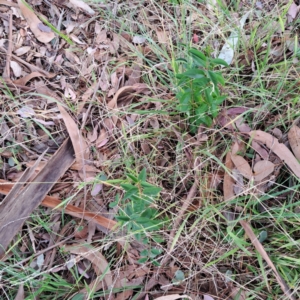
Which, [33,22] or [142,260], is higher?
[33,22]

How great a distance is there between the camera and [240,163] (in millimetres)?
1315

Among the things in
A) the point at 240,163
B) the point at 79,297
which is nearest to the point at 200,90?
the point at 240,163

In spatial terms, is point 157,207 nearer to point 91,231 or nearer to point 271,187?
point 91,231

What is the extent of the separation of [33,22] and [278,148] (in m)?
1.15

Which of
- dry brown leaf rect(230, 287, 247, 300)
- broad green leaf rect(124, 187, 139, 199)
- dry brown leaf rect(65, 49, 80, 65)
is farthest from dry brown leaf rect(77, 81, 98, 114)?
dry brown leaf rect(230, 287, 247, 300)

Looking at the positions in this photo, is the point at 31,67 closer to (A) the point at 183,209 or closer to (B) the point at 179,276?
(A) the point at 183,209

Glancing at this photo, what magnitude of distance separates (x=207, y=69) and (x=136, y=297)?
2.61ft

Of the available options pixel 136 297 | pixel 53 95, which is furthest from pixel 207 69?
pixel 136 297

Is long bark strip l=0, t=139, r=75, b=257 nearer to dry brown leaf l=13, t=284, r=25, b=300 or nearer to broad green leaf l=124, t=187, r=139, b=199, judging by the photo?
dry brown leaf l=13, t=284, r=25, b=300

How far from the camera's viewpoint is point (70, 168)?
1382 millimetres

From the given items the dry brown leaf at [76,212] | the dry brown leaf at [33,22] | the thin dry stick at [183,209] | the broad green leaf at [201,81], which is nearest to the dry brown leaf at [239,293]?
the thin dry stick at [183,209]

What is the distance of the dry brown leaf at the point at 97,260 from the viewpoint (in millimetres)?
1279

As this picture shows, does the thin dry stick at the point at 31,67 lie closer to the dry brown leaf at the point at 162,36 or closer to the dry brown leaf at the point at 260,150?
the dry brown leaf at the point at 162,36

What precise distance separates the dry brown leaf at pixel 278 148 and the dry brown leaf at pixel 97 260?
693mm
